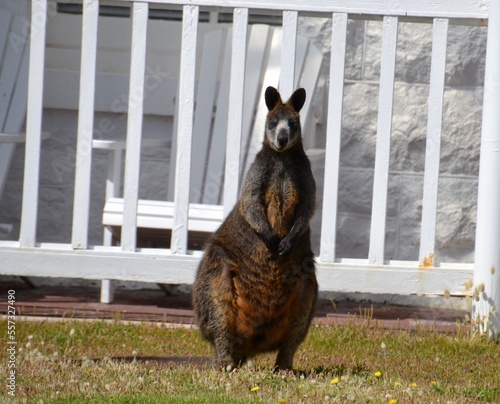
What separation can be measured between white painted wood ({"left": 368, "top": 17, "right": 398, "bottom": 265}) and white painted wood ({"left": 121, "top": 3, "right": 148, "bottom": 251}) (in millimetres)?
1505

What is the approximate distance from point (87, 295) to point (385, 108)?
268 centimetres

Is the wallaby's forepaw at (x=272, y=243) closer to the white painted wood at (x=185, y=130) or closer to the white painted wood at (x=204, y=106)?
the white painted wood at (x=185, y=130)

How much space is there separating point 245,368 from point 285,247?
0.63m

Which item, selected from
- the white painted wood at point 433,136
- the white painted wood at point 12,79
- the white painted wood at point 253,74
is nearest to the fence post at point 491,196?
the white painted wood at point 433,136

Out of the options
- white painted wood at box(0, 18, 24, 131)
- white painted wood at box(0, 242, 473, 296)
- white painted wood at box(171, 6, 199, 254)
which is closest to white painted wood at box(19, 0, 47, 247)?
white painted wood at box(0, 242, 473, 296)

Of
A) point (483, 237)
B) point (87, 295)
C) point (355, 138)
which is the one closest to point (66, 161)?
point (87, 295)

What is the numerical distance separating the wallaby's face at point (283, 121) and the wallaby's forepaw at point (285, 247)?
461 millimetres

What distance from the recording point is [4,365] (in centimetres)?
481

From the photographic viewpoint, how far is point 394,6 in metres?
6.08

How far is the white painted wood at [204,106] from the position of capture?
7168 mm

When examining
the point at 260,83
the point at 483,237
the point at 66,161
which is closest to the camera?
the point at 483,237

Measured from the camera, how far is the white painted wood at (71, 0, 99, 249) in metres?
6.12

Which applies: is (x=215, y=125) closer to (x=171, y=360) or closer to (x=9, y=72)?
(x=9, y=72)

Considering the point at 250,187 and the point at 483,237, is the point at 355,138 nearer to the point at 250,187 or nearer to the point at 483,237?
the point at 483,237
